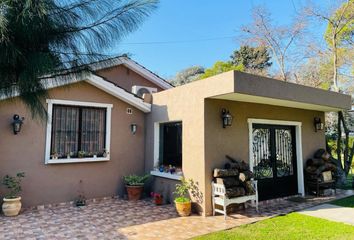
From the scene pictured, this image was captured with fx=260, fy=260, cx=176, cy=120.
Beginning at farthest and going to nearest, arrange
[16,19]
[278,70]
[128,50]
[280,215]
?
[278,70] < [280,215] < [128,50] < [16,19]

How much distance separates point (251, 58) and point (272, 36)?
1012 centimetres

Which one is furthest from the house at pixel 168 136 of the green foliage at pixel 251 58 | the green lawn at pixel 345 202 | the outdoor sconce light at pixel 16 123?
the green foliage at pixel 251 58

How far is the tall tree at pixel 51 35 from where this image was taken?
2.71 meters

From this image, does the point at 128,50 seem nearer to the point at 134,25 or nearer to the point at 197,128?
the point at 134,25

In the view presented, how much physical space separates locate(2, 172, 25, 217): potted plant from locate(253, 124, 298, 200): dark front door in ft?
28.3

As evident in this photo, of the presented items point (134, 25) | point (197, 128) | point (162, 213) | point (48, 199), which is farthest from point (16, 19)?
point (48, 199)

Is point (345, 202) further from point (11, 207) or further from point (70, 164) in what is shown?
point (11, 207)

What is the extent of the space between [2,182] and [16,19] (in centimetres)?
828

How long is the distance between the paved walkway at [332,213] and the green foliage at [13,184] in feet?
32.1

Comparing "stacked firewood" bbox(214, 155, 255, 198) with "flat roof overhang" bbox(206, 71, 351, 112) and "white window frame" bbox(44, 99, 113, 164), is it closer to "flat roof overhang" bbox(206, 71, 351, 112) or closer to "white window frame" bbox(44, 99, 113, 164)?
"flat roof overhang" bbox(206, 71, 351, 112)

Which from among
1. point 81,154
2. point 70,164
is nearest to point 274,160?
point 81,154

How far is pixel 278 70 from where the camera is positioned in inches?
926

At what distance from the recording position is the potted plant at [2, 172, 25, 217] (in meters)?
8.45

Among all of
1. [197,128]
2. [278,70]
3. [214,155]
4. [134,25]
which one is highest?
[278,70]
